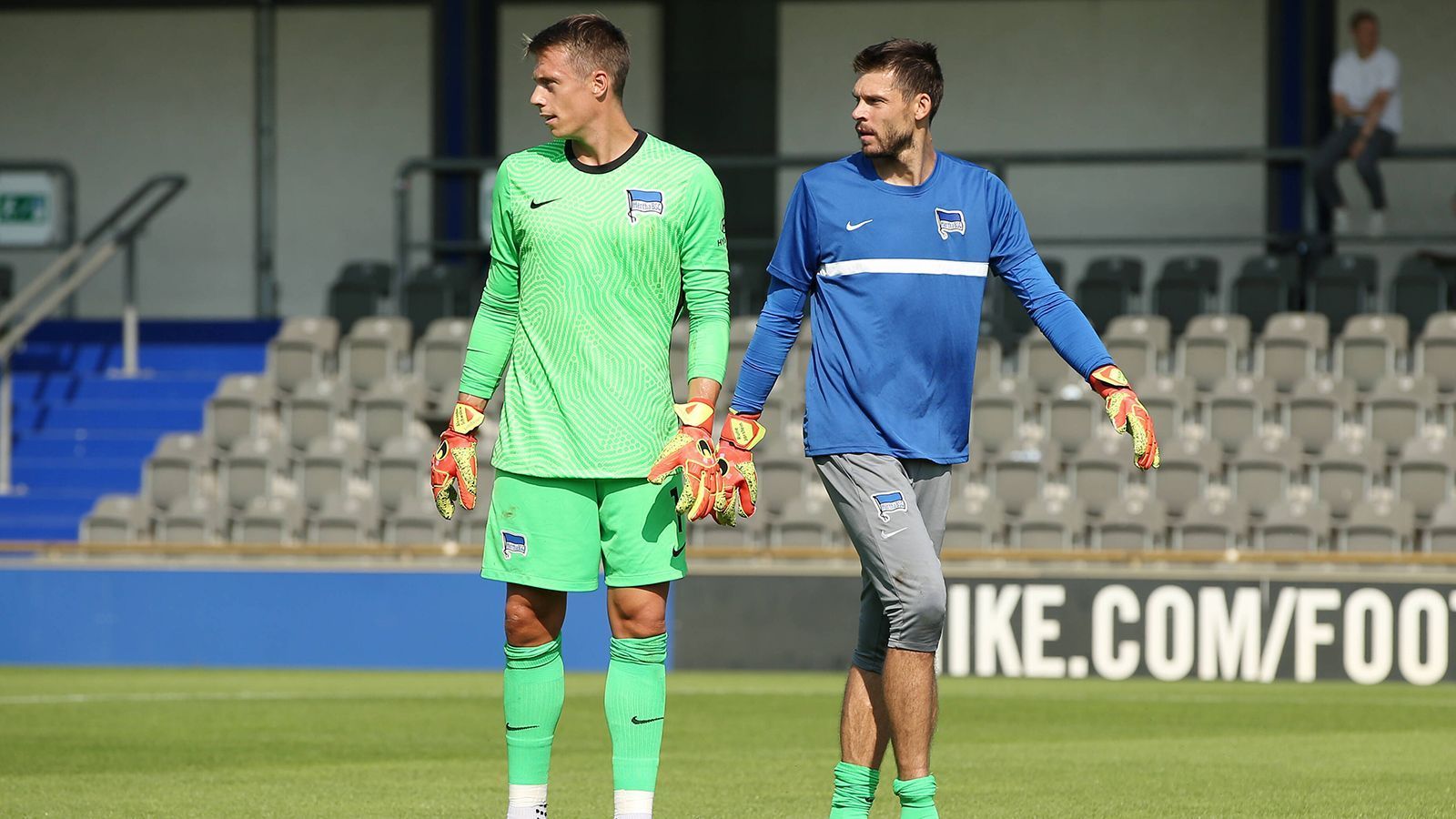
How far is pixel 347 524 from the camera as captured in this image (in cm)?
1448

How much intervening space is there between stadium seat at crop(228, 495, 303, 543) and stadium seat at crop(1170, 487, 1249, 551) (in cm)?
600

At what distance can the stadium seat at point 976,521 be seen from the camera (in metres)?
13.5

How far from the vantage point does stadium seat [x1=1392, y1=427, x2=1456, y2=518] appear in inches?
543

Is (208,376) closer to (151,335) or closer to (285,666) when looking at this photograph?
(151,335)

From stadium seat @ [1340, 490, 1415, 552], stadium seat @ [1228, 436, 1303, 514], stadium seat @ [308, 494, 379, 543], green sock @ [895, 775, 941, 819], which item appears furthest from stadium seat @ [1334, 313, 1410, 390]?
green sock @ [895, 775, 941, 819]

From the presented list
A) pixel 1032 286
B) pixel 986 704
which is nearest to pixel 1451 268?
pixel 986 704

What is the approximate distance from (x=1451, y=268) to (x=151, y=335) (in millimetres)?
10916

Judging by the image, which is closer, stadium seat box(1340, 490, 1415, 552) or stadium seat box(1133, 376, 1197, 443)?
stadium seat box(1340, 490, 1415, 552)

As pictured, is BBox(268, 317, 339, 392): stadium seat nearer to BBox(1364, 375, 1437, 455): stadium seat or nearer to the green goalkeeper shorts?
BBox(1364, 375, 1437, 455): stadium seat

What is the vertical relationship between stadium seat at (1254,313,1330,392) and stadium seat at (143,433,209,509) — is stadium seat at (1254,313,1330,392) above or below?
above

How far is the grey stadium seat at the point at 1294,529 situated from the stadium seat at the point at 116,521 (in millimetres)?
7751

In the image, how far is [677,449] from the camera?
5043mm

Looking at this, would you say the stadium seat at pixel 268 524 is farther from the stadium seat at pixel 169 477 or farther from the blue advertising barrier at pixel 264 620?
the blue advertising barrier at pixel 264 620

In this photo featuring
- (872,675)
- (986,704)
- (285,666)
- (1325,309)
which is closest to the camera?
(872,675)
